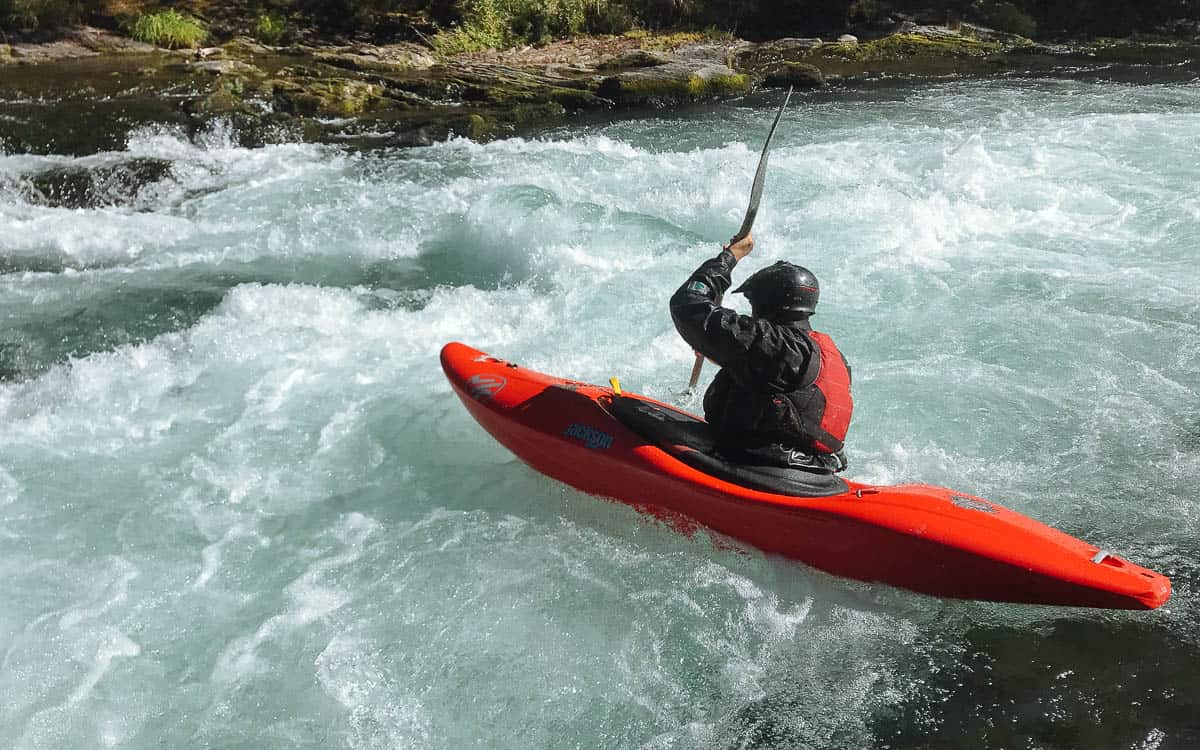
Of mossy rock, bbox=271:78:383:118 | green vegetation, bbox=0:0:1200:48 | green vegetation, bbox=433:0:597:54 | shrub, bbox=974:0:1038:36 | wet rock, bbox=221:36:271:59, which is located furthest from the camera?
shrub, bbox=974:0:1038:36

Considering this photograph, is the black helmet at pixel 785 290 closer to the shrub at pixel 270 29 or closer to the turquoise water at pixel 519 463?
the turquoise water at pixel 519 463

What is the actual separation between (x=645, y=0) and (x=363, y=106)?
6903mm

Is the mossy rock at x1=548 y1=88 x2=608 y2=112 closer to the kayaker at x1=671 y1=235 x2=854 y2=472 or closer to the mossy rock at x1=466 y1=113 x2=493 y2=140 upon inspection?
the mossy rock at x1=466 y1=113 x2=493 y2=140

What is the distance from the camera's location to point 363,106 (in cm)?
1030

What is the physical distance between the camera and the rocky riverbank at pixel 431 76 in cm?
917

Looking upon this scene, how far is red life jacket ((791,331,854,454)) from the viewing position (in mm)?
2893

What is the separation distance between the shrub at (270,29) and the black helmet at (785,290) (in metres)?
12.2

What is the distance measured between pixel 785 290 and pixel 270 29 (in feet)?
41.3

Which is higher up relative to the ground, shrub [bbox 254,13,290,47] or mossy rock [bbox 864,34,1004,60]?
mossy rock [bbox 864,34,1004,60]

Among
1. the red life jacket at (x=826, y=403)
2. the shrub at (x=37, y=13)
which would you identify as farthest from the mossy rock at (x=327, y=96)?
the red life jacket at (x=826, y=403)

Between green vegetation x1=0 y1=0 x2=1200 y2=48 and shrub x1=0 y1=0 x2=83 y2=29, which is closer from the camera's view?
shrub x1=0 y1=0 x2=83 y2=29

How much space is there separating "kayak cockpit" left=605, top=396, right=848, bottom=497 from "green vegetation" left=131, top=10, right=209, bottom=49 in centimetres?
1184

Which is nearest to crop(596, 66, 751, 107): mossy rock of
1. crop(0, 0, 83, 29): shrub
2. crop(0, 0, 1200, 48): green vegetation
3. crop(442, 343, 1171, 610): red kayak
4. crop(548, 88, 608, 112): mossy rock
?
crop(548, 88, 608, 112): mossy rock

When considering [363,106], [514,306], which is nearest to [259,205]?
[514,306]
